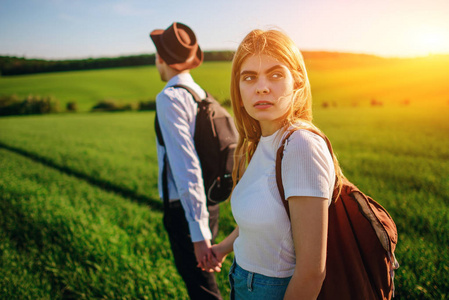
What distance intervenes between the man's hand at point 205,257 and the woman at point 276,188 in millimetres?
470

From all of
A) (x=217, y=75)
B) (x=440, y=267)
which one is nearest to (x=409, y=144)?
(x=440, y=267)

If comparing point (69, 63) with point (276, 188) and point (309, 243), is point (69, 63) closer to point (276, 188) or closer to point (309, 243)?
point (276, 188)

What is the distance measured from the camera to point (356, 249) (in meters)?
1.16

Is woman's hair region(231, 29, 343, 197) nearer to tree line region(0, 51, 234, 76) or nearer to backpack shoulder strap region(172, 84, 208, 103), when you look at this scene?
backpack shoulder strap region(172, 84, 208, 103)

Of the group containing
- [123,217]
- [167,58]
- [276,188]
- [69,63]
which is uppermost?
[69,63]

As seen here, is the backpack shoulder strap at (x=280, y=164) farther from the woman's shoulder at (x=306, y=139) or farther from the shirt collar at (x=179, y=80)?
the shirt collar at (x=179, y=80)

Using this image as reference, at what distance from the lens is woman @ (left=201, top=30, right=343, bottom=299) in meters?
1.06

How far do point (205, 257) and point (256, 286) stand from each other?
774 mm

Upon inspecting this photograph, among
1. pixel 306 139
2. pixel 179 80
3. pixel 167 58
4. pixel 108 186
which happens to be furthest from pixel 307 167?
pixel 108 186

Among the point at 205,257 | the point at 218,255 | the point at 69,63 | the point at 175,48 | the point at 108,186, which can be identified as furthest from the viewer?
the point at 69,63

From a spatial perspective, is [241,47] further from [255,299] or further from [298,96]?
→ [255,299]

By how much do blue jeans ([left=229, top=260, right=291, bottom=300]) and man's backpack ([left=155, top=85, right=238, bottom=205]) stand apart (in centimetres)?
90

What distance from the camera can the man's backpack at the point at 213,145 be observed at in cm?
225

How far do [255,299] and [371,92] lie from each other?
4327 cm
